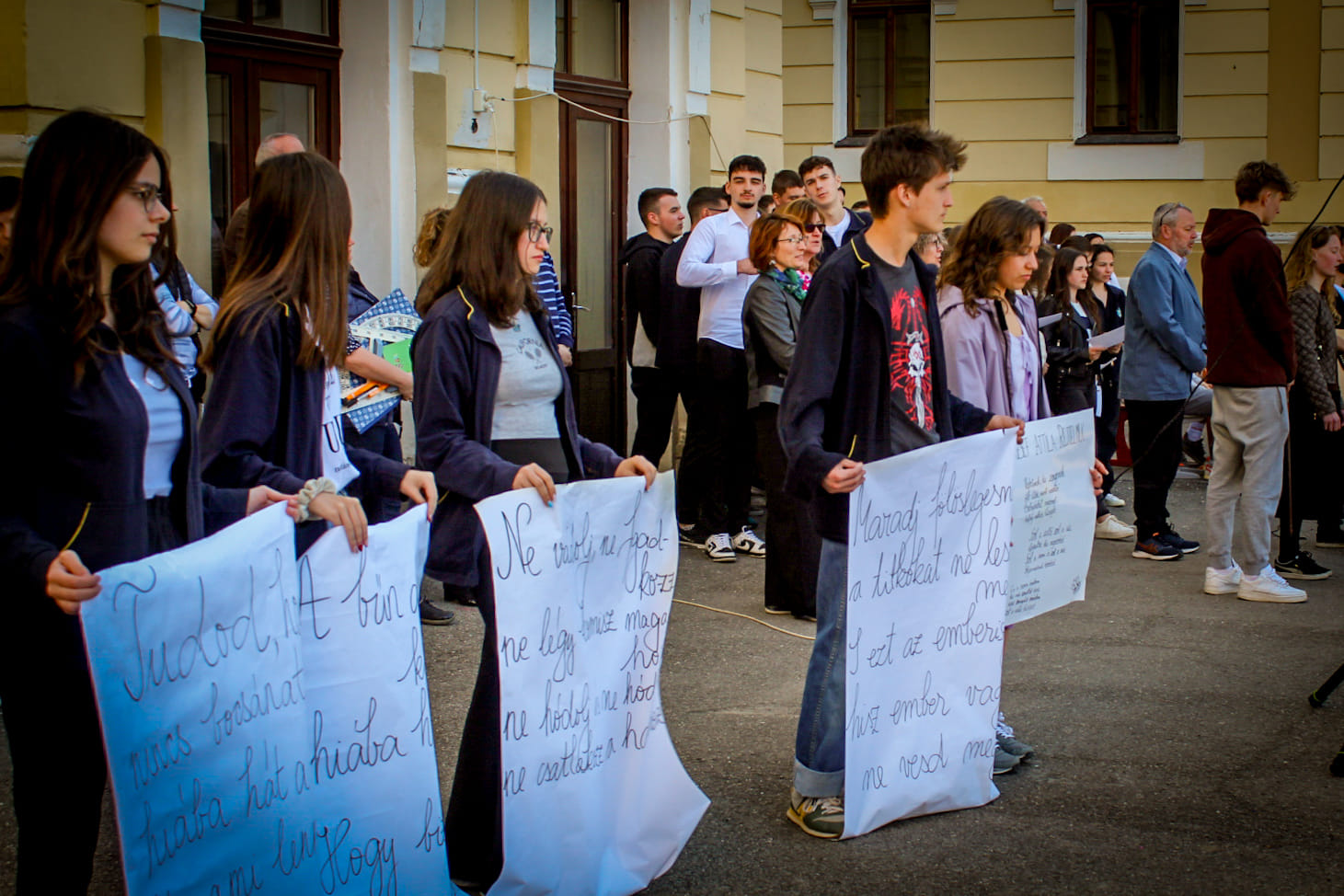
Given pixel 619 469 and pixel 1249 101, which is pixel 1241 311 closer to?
pixel 619 469

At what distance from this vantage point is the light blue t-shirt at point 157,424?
2.80 metres

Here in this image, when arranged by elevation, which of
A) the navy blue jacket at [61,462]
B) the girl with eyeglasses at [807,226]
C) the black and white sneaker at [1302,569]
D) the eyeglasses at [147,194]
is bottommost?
the black and white sneaker at [1302,569]

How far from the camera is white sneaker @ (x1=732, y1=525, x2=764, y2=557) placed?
27.0 ft

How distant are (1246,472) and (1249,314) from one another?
2.61 feet

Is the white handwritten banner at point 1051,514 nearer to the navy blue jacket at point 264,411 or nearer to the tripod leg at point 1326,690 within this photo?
the tripod leg at point 1326,690

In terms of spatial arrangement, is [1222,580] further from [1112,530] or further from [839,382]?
[839,382]

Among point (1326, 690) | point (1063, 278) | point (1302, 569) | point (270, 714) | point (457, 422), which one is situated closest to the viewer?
point (270, 714)

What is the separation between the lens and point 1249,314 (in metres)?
7.12

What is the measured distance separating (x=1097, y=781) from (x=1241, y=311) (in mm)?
3471

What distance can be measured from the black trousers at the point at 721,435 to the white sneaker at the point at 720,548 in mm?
113

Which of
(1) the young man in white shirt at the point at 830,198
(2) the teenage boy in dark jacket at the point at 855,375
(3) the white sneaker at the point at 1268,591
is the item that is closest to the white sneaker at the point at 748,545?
(1) the young man in white shirt at the point at 830,198

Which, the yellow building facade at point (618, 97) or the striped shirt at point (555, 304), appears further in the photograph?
the yellow building facade at point (618, 97)

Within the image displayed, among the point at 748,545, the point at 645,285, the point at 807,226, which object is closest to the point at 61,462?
the point at 807,226

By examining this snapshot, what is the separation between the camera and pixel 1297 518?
8.09 metres
